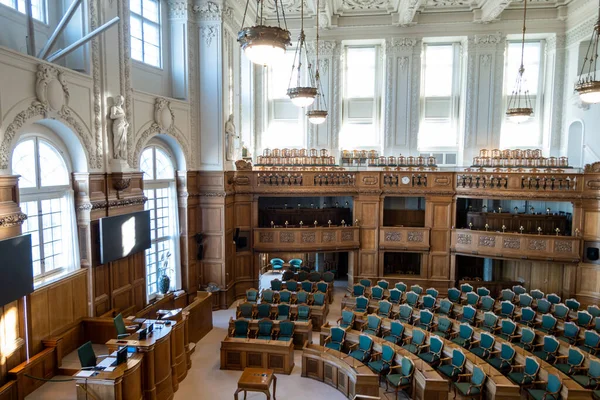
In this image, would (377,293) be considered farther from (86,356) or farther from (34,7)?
(34,7)

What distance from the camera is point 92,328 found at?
29.0ft

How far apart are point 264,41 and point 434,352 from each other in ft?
23.6

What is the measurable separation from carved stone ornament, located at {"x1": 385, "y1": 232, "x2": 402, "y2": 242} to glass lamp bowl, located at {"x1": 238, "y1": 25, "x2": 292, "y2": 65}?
10.1 metres

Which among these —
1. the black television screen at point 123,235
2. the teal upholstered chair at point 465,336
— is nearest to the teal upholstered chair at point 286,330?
the teal upholstered chair at point 465,336

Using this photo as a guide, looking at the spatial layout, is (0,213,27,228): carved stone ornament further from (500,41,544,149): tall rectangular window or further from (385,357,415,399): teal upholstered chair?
(500,41,544,149): tall rectangular window

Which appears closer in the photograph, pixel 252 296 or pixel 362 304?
pixel 362 304

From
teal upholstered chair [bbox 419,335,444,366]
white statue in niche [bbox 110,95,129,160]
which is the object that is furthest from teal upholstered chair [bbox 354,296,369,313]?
white statue in niche [bbox 110,95,129,160]

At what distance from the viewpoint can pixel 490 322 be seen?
10.3 m

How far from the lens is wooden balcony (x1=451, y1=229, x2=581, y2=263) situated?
13227 millimetres

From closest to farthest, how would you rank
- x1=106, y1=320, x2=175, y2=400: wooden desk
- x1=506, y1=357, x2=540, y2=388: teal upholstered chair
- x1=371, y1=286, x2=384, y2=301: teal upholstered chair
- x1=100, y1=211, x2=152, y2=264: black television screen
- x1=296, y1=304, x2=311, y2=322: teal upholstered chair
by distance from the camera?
x1=106, y1=320, x2=175, y2=400: wooden desk
x1=506, y1=357, x2=540, y2=388: teal upholstered chair
x1=100, y1=211, x2=152, y2=264: black television screen
x1=296, y1=304, x2=311, y2=322: teal upholstered chair
x1=371, y1=286, x2=384, y2=301: teal upholstered chair

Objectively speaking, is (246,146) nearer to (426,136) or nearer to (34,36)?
(426,136)

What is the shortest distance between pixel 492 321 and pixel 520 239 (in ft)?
15.1

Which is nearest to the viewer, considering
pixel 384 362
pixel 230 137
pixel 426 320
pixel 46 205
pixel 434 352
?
pixel 46 205

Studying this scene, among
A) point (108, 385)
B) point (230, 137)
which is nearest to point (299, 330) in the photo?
point (108, 385)
